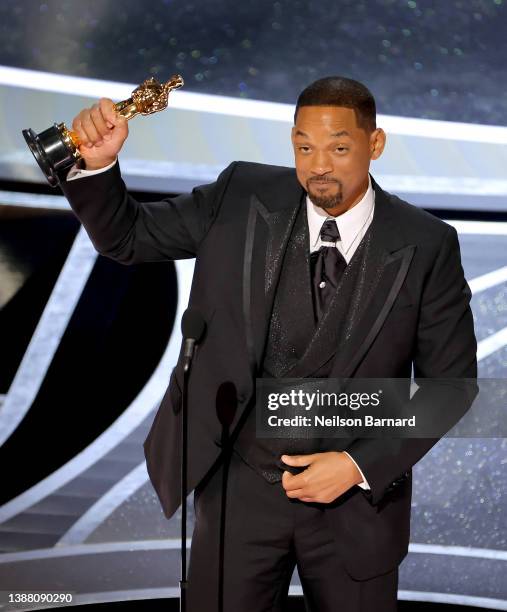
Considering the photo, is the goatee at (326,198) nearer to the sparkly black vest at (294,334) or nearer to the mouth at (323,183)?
the mouth at (323,183)

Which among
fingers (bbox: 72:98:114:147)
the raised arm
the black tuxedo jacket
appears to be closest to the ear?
the black tuxedo jacket

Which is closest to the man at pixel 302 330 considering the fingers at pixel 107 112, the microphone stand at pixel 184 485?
the fingers at pixel 107 112

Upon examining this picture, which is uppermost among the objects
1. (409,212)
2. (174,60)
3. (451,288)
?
(174,60)

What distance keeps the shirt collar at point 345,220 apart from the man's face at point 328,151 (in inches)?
3.8

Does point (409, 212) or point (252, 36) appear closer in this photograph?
point (409, 212)

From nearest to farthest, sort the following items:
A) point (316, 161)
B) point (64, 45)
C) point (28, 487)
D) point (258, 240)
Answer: point (316, 161) → point (258, 240) → point (64, 45) → point (28, 487)

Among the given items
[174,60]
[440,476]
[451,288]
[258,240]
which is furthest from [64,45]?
[440,476]

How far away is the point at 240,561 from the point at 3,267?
1.55 metres

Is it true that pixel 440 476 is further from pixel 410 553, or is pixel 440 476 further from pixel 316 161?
pixel 316 161

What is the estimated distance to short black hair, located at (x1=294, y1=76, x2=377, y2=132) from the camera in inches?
72.0

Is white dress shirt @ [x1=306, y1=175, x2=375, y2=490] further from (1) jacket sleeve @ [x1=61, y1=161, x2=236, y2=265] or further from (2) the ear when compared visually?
(1) jacket sleeve @ [x1=61, y1=161, x2=236, y2=265]

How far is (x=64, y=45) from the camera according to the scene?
Answer: 2.98m

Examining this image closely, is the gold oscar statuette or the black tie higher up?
the gold oscar statuette

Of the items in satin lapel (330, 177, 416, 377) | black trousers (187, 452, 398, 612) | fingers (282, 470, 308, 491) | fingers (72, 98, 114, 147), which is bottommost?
black trousers (187, 452, 398, 612)
